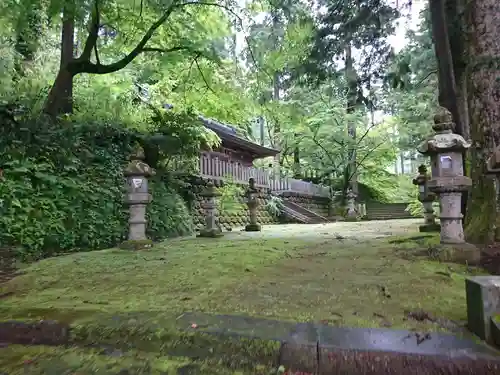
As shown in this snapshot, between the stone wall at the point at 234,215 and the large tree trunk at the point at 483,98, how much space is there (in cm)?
718

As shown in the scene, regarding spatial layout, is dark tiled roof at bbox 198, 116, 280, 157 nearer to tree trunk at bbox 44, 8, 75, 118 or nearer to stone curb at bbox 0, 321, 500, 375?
tree trunk at bbox 44, 8, 75, 118

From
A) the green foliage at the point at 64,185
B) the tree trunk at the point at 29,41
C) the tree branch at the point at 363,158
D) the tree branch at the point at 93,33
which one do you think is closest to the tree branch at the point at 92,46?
the tree branch at the point at 93,33

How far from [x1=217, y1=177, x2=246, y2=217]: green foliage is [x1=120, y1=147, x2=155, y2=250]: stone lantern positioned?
5.72 meters

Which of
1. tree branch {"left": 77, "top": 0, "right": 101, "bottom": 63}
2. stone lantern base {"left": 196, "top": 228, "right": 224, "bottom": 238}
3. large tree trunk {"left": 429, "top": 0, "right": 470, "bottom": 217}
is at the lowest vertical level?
stone lantern base {"left": 196, "top": 228, "right": 224, "bottom": 238}

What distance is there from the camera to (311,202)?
20.7 m

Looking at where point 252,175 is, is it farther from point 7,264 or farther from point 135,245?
point 7,264

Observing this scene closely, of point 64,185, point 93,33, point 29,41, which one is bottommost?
point 64,185

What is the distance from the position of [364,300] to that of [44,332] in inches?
79.1

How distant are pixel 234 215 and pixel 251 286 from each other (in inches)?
396

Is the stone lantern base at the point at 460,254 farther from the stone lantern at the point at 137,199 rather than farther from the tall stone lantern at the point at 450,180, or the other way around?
the stone lantern at the point at 137,199

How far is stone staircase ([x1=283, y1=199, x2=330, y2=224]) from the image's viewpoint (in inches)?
647

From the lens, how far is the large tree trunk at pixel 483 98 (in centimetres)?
420


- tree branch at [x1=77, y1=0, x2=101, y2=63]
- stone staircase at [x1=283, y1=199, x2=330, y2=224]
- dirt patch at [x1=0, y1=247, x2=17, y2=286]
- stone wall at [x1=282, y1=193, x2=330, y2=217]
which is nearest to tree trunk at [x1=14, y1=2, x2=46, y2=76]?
tree branch at [x1=77, y1=0, x2=101, y2=63]

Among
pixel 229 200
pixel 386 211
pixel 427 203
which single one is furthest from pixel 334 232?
pixel 386 211
